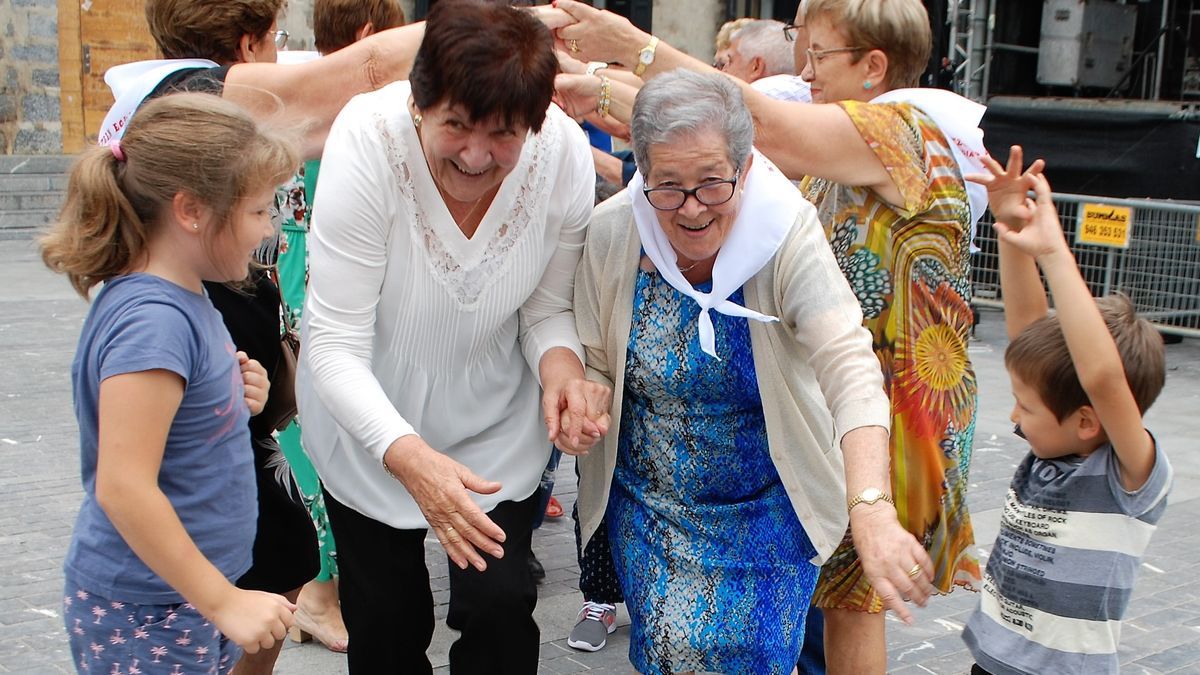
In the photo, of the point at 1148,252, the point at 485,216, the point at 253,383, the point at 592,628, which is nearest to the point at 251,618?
the point at 253,383

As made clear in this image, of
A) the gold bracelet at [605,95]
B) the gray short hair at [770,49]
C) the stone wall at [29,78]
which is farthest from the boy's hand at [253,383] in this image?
the stone wall at [29,78]

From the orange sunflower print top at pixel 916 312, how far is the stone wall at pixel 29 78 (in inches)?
448

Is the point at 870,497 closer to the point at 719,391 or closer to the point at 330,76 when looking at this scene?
the point at 719,391

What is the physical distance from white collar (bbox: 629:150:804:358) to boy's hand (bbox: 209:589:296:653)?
96 centimetres

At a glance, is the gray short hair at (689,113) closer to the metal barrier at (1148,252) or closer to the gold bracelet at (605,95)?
the gold bracelet at (605,95)

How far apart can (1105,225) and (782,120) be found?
6974 millimetres

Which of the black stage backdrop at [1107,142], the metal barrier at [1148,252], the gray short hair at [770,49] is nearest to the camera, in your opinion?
the gray short hair at [770,49]

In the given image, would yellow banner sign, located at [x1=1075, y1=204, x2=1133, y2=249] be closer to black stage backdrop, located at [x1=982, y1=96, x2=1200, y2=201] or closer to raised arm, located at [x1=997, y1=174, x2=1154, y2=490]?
black stage backdrop, located at [x1=982, y1=96, x2=1200, y2=201]

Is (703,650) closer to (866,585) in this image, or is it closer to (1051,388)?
(866,585)

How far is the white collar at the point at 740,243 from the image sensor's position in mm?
2543

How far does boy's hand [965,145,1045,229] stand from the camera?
2648mm

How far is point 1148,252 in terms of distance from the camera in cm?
959

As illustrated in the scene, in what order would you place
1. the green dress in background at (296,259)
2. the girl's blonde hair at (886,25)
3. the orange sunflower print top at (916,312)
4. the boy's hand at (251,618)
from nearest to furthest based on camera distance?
1. the boy's hand at (251,618)
2. the orange sunflower print top at (916,312)
3. the girl's blonde hair at (886,25)
4. the green dress in background at (296,259)

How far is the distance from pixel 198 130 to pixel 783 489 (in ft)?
4.49
